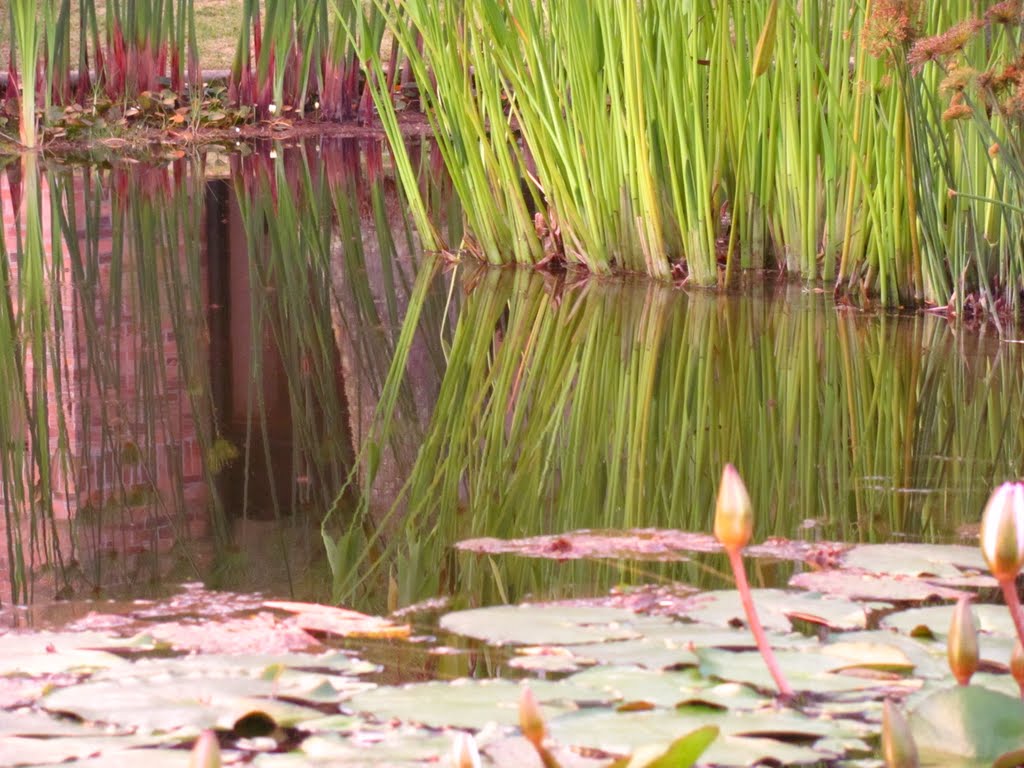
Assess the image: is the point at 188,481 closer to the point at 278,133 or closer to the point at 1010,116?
the point at 1010,116

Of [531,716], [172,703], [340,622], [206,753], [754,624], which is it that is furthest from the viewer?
[340,622]

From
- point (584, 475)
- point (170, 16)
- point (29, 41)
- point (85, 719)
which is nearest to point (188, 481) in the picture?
point (584, 475)

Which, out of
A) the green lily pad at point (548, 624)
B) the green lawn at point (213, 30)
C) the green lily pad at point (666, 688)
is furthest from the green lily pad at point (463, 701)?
the green lawn at point (213, 30)

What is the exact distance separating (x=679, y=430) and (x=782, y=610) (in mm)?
857

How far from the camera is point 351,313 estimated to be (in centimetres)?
326

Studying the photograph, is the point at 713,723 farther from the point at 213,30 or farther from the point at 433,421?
the point at 213,30

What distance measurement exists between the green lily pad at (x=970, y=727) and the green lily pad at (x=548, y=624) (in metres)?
0.35

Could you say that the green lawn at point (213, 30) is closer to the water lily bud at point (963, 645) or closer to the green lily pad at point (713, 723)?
the green lily pad at point (713, 723)

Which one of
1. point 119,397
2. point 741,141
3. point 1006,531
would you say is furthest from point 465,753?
point 741,141

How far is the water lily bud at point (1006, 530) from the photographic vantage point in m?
0.83

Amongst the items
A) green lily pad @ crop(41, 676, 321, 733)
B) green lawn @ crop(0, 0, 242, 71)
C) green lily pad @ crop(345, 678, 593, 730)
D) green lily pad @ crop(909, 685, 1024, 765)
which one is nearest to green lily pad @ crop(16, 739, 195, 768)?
green lily pad @ crop(41, 676, 321, 733)

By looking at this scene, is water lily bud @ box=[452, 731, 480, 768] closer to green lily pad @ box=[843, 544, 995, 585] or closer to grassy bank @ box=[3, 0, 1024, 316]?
green lily pad @ box=[843, 544, 995, 585]

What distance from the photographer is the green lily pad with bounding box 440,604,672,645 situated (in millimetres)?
1264

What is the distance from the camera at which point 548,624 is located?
1.30 metres
